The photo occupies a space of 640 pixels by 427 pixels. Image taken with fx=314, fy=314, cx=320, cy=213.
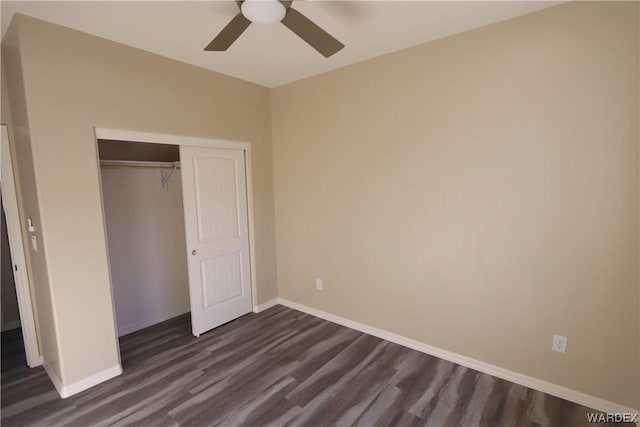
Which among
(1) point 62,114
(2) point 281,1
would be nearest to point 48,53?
(1) point 62,114

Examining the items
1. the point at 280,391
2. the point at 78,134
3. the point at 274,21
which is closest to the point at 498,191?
the point at 274,21

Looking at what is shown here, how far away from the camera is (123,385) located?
246cm

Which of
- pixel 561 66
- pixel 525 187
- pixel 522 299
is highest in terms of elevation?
pixel 561 66

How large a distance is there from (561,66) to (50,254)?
146 inches

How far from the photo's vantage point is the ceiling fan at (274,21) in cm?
162

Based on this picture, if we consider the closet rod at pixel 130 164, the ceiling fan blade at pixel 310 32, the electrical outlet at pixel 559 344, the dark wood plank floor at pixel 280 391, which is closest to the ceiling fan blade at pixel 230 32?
the ceiling fan blade at pixel 310 32

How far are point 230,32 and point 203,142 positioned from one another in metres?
1.48

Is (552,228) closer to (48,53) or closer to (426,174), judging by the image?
(426,174)

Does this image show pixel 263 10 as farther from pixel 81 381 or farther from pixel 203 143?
pixel 81 381

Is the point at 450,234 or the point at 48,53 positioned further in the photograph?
the point at 450,234

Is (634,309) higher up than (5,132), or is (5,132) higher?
(5,132)

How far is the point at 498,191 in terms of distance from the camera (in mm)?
2365

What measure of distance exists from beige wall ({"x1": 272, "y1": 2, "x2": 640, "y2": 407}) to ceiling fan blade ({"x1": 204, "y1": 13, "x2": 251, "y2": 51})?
57.0 inches

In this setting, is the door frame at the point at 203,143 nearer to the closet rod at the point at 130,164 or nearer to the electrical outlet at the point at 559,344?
the closet rod at the point at 130,164
